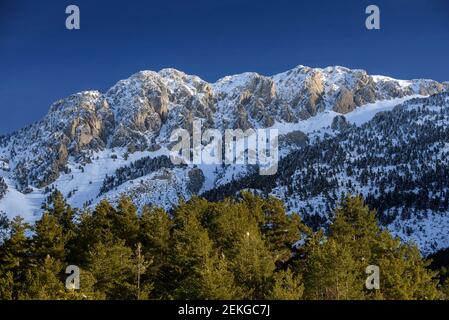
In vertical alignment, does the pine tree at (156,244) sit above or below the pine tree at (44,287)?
above

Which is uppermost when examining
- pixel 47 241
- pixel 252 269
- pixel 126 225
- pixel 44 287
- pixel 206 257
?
pixel 126 225

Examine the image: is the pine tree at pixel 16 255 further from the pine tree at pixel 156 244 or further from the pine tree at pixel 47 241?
the pine tree at pixel 156 244

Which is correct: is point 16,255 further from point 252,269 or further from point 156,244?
point 252,269

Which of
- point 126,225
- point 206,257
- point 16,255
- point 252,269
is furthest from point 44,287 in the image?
point 126,225

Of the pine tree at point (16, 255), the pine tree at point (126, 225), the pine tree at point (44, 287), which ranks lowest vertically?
the pine tree at point (44, 287)

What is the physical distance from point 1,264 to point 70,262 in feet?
22.7

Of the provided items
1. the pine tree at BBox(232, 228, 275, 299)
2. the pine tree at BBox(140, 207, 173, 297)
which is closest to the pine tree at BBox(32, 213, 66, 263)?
the pine tree at BBox(140, 207, 173, 297)

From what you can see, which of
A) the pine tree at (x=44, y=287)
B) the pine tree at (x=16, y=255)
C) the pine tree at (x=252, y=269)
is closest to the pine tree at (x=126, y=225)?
the pine tree at (x=16, y=255)

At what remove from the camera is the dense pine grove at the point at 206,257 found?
3894 centimetres

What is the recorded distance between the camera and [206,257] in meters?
40.1

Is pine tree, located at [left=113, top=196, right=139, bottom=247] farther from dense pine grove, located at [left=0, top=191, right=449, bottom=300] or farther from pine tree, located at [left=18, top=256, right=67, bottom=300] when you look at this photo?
pine tree, located at [left=18, top=256, right=67, bottom=300]
